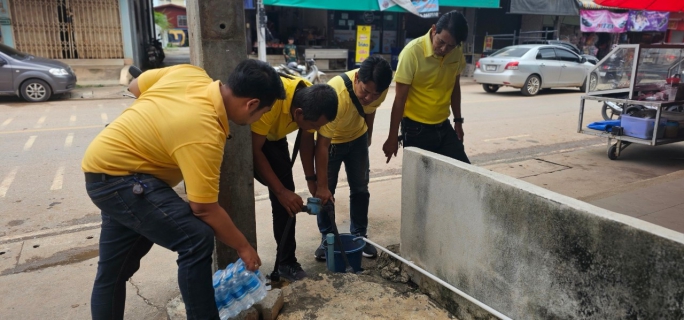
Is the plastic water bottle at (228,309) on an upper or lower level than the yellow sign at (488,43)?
lower

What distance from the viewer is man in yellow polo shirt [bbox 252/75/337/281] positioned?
257 centimetres

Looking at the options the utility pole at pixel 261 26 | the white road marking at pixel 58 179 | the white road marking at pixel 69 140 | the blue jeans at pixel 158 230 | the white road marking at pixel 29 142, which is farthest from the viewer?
the utility pole at pixel 261 26

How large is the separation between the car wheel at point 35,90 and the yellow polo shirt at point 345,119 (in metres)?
10.1

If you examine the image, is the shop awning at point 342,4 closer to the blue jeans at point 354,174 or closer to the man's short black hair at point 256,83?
the blue jeans at point 354,174

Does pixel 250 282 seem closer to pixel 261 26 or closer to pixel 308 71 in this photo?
pixel 308 71

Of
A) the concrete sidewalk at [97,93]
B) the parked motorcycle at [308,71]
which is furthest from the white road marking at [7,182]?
the parked motorcycle at [308,71]

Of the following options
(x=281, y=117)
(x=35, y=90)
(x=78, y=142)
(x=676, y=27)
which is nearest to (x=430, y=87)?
(x=281, y=117)

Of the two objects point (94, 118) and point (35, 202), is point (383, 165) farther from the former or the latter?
point (94, 118)


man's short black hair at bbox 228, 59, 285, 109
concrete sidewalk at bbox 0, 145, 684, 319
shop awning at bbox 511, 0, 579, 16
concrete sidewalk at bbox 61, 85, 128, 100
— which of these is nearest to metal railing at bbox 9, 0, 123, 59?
concrete sidewalk at bbox 61, 85, 128, 100

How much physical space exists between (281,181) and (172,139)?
4.08ft

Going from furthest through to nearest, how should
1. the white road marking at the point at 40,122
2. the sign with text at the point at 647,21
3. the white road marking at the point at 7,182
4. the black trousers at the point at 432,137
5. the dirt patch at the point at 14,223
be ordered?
the sign with text at the point at 647,21 < the white road marking at the point at 40,122 < the white road marking at the point at 7,182 < the dirt patch at the point at 14,223 < the black trousers at the point at 432,137

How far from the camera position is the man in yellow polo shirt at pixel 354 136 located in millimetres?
3008

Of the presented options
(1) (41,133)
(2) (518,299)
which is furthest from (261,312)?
(1) (41,133)

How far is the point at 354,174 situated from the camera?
362 centimetres
